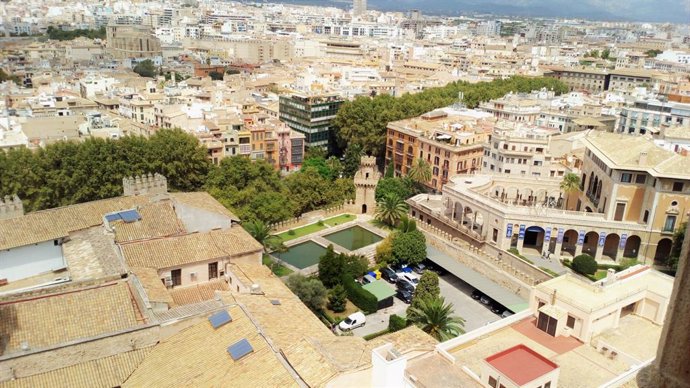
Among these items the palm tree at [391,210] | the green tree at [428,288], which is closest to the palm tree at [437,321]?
the green tree at [428,288]

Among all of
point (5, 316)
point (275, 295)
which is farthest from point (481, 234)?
point (5, 316)

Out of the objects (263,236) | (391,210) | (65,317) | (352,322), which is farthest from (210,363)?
(391,210)

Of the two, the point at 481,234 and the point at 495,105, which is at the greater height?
the point at 495,105

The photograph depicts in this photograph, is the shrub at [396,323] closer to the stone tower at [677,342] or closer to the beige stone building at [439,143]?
the beige stone building at [439,143]

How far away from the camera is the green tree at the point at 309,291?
3353 centimetres

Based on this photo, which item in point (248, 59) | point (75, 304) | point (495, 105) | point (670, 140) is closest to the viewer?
point (75, 304)

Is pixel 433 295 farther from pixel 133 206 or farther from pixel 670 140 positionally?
pixel 670 140

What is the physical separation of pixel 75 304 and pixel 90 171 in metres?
26.5

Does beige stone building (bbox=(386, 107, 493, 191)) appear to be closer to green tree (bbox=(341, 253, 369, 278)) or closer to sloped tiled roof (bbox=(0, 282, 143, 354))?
green tree (bbox=(341, 253, 369, 278))

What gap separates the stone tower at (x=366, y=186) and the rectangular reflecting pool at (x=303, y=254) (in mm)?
8144

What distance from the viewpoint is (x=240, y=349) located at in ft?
65.6

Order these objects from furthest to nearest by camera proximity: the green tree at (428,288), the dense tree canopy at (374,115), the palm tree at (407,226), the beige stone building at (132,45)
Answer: the beige stone building at (132,45)
the dense tree canopy at (374,115)
the palm tree at (407,226)
the green tree at (428,288)

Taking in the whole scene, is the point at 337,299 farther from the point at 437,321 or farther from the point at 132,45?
the point at 132,45

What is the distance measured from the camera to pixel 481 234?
45594 mm
